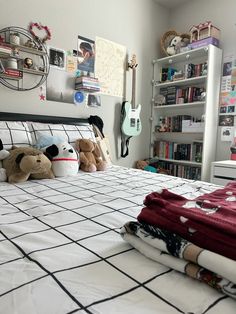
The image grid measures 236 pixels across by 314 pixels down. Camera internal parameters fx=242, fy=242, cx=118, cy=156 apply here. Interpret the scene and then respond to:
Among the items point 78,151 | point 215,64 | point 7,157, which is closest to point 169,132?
point 215,64

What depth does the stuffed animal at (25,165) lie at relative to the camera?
143cm

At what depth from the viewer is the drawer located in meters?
2.12

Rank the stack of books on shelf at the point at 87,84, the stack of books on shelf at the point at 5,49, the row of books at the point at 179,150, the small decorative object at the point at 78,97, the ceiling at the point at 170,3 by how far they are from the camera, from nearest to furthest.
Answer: the stack of books on shelf at the point at 5,49 → the stack of books on shelf at the point at 87,84 → the small decorative object at the point at 78,97 → the row of books at the point at 179,150 → the ceiling at the point at 170,3

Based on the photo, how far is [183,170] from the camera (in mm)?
2871

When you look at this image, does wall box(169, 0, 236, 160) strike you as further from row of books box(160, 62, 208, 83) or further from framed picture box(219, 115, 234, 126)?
row of books box(160, 62, 208, 83)

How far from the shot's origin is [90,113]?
2545 mm

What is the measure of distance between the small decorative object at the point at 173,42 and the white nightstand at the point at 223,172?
4.90ft

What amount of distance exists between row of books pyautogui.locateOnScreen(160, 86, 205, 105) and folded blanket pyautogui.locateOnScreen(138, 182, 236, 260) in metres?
2.22

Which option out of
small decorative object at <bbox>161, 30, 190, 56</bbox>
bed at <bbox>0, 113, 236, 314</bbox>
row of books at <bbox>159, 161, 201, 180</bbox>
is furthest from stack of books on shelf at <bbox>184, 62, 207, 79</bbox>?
bed at <bbox>0, 113, 236, 314</bbox>

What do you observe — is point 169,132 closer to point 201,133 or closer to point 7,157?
point 201,133

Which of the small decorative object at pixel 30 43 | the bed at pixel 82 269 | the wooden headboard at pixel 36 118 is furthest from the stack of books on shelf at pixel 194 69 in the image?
the bed at pixel 82 269

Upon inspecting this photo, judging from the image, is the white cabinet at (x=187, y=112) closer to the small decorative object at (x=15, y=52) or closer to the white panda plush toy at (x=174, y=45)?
the white panda plush toy at (x=174, y=45)

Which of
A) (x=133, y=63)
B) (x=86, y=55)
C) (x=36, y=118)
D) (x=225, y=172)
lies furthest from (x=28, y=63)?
(x=225, y=172)

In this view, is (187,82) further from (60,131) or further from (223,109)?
(60,131)
